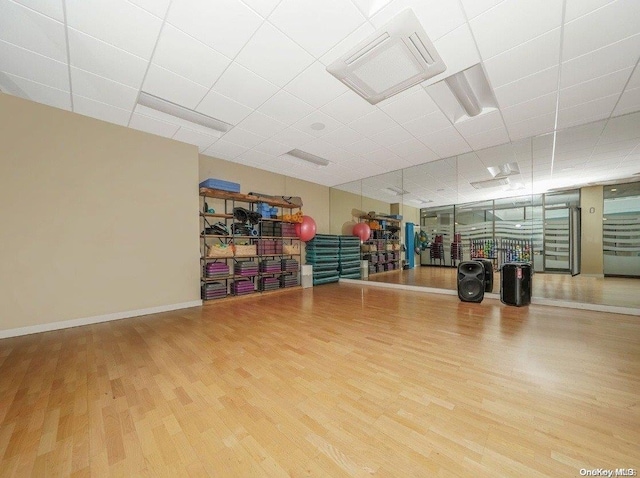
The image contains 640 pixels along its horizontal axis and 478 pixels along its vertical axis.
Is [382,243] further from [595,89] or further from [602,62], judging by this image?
[602,62]

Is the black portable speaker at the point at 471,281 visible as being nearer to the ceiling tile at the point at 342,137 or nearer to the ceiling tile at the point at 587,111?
the ceiling tile at the point at 587,111

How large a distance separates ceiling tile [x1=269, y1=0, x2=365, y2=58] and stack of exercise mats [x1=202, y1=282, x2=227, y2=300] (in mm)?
4192

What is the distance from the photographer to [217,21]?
2.15 meters

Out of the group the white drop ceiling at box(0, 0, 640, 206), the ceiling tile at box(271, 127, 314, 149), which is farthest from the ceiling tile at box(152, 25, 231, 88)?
the ceiling tile at box(271, 127, 314, 149)

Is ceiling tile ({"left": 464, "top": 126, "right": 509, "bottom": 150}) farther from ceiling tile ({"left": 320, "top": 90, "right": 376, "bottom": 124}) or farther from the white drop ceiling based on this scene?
ceiling tile ({"left": 320, "top": 90, "right": 376, "bottom": 124})

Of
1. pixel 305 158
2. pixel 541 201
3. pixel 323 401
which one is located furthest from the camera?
pixel 541 201

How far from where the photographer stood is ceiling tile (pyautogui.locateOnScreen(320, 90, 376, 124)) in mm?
3226

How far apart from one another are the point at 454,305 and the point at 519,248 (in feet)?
11.7

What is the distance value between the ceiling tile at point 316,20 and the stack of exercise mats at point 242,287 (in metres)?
4.28

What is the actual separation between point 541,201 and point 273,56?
271 inches

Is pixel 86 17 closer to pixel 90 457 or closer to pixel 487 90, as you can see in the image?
pixel 90 457

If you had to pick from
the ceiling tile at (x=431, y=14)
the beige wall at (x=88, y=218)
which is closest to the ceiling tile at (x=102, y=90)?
the beige wall at (x=88, y=218)

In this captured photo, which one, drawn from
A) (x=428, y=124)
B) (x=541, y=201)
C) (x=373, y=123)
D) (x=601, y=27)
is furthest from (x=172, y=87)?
(x=541, y=201)

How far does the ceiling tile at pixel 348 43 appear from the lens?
2207 millimetres
